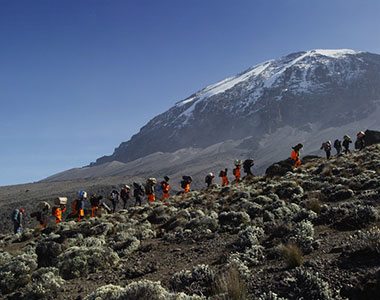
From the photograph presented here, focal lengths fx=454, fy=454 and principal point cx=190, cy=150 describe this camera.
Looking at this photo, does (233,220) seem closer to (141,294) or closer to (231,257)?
(231,257)

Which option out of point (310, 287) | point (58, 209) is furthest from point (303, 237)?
point (58, 209)

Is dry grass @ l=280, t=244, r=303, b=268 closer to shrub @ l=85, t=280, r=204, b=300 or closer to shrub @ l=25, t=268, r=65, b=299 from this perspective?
shrub @ l=85, t=280, r=204, b=300

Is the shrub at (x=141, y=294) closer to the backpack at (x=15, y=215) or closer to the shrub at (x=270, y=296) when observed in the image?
the shrub at (x=270, y=296)

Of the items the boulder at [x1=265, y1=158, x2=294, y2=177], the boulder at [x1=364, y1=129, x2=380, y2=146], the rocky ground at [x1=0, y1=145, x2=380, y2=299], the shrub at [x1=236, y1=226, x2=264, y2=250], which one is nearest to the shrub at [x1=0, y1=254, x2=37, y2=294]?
the rocky ground at [x1=0, y1=145, x2=380, y2=299]

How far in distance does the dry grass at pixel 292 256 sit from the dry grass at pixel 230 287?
1.16 meters

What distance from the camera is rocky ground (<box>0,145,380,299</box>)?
26.0 ft

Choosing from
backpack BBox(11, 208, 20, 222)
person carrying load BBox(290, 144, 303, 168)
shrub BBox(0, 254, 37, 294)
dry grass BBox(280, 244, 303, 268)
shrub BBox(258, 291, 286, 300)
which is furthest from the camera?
person carrying load BBox(290, 144, 303, 168)

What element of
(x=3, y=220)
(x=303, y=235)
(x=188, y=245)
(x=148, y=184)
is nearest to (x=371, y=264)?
(x=303, y=235)

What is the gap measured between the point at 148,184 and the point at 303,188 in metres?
14.2

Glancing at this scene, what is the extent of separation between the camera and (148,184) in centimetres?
3272

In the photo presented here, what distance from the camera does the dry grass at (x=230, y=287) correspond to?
295 inches

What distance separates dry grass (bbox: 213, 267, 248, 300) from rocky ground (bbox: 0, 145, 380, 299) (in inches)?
1.0

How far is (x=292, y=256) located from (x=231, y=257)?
5.62 feet

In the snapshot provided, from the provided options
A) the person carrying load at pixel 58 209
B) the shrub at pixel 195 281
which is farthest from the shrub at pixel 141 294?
the person carrying load at pixel 58 209
